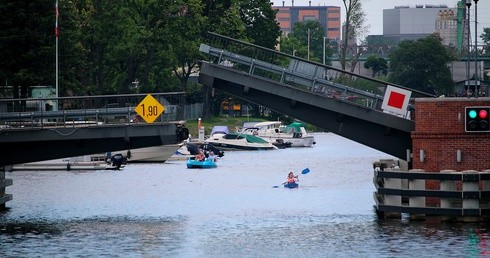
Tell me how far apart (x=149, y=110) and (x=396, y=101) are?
8795 mm

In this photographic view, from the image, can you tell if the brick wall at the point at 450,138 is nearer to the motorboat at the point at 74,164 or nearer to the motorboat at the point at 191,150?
the motorboat at the point at 74,164

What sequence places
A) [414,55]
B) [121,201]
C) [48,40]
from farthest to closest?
[414,55], [48,40], [121,201]

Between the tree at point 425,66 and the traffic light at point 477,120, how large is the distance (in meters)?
124

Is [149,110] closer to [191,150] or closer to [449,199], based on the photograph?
[449,199]

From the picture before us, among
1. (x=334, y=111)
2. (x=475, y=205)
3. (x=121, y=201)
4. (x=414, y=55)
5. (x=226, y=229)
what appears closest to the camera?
(x=475, y=205)

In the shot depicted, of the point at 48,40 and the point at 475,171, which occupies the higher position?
the point at 48,40

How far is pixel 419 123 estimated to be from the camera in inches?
1875

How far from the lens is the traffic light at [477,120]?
4644cm

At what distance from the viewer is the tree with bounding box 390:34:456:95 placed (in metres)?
173

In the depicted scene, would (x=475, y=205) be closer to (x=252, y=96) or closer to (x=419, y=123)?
(x=419, y=123)

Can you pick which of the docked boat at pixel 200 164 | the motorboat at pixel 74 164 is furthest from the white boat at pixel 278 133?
the motorboat at pixel 74 164

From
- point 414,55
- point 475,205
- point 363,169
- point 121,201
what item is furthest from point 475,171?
point 414,55

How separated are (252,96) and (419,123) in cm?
866

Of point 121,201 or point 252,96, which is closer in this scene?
point 252,96
